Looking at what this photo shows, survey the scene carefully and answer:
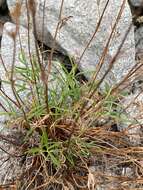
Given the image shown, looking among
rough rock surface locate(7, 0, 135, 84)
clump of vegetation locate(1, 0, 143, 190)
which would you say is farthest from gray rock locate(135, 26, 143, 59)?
clump of vegetation locate(1, 0, 143, 190)

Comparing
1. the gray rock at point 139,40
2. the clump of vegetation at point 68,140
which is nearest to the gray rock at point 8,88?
the clump of vegetation at point 68,140

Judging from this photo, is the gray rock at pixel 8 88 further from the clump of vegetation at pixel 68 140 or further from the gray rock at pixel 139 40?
the gray rock at pixel 139 40

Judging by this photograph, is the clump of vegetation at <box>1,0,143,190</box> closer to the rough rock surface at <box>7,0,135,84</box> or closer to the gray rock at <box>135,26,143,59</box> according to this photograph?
the rough rock surface at <box>7,0,135,84</box>

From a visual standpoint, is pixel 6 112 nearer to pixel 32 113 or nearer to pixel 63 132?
pixel 32 113

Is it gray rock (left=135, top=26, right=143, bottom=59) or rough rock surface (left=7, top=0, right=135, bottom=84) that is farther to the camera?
gray rock (left=135, top=26, right=143, bottom=59)

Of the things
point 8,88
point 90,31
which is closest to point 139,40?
point 90,31

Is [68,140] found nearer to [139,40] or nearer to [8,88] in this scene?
[8,88]

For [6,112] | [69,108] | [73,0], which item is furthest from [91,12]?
[6,112]
